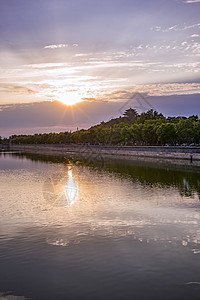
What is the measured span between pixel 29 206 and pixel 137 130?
95646 millimetres

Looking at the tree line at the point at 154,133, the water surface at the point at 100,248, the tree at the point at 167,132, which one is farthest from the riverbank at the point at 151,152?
the water surface at the point at 100,248

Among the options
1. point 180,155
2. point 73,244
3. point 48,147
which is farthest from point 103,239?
point 48,147

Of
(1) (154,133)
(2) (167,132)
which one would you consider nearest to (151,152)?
(2) (167,132)

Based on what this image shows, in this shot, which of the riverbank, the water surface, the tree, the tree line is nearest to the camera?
the water surface

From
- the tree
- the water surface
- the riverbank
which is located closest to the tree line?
the tree

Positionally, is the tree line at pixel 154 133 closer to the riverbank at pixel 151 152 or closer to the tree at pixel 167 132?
the tree at pixel 167 132

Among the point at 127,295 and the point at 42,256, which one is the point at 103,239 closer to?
the point at 42,256

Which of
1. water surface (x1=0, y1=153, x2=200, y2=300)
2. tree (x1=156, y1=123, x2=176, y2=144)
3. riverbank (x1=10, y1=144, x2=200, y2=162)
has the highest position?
tree (x1=156, y1=123, x2=176, y2=144)

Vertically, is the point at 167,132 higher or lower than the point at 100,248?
higher

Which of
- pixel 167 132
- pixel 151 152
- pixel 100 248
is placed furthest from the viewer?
pixel 167 132

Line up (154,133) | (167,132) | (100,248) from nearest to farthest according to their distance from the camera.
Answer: (100,248)
(167,132)
(154,133)

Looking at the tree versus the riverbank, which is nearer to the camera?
the riverbank

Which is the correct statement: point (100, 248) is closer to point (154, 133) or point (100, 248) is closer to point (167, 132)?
point (167, 132)

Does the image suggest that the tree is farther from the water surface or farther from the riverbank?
the water surface
